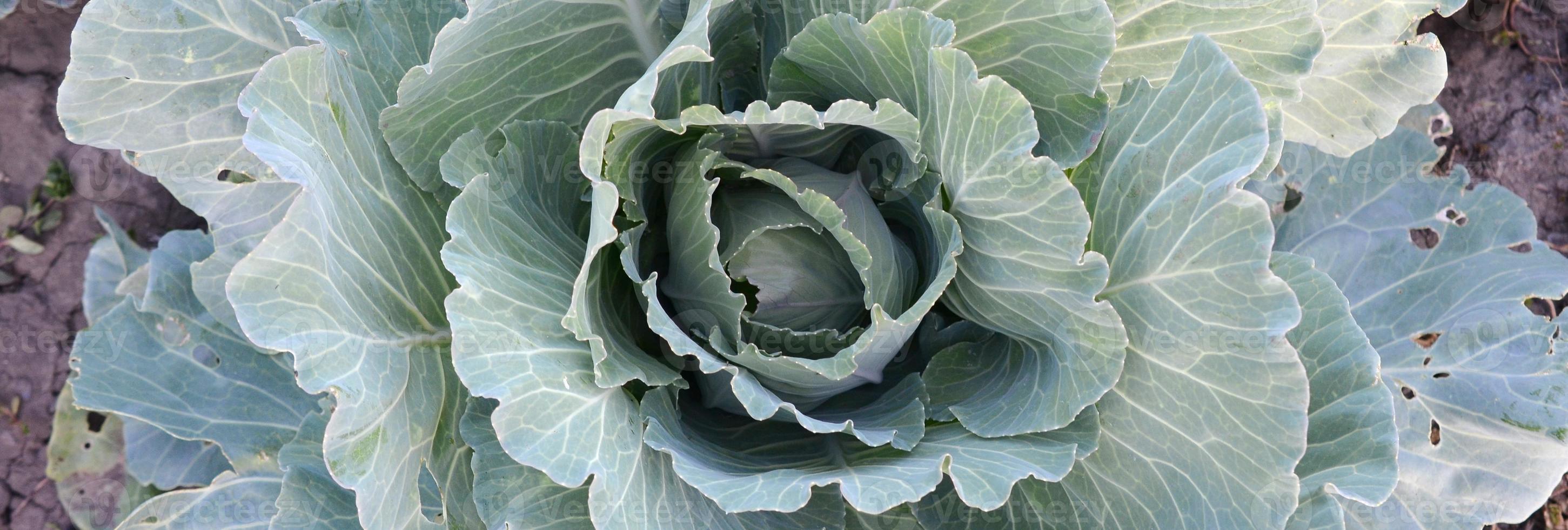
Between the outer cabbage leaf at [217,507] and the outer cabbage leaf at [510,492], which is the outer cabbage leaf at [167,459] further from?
the outer cabbage leaf at [510,492]

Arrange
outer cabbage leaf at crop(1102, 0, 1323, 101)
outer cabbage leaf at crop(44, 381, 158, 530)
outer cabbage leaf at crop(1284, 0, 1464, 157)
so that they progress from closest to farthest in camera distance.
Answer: outer cabbage leaf at crop(1102, 0, 1323, 101)
outer cabbage leaf at crop(1284, 0, 1464, 157)
outer cabbage leaf at crop(44, 381, 158, 530)

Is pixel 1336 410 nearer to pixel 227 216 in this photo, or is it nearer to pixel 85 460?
pixel 227 216

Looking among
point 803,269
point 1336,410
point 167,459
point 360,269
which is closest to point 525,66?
point 360,269

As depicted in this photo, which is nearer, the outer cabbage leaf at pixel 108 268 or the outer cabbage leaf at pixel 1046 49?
the outer cabbage leaf at pixel 1046 49

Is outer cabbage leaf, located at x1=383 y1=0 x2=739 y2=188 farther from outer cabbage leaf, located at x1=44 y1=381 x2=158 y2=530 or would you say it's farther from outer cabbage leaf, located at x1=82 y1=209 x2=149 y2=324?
outer cabbage leaf, located at x1=44 y1=381 x2=158 y2=530

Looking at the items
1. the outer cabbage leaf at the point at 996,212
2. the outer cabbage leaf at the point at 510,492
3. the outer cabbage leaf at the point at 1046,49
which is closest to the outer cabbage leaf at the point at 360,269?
the outer cabbage leaf at the point at 510,492

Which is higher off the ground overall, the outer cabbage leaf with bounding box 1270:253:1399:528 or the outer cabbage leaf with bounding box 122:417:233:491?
the outer cabbage leaf with bounding box 1270:253:1399:528

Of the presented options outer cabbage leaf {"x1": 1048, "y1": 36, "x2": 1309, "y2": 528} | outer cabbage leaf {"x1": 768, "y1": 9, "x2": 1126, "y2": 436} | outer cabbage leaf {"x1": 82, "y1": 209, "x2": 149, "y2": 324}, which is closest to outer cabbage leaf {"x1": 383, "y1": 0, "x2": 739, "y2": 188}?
outer cabbage leaf {"x1": 768, "y1": 9, "x2": 1126, "y2": 436}

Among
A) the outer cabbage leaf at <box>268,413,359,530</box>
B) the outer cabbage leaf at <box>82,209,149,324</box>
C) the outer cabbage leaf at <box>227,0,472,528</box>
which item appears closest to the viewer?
the outer cabbage leaf at <box>227,0,472,528</box>
